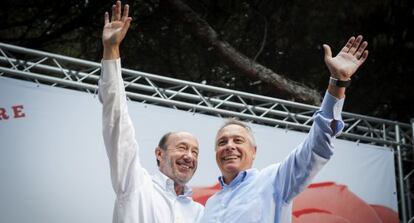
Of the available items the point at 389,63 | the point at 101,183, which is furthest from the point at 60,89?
the point at 389,63

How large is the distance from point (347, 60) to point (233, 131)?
0.61m

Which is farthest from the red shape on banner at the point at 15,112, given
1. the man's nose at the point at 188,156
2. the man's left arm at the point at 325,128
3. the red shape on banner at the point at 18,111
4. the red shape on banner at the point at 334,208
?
the man's left arm at the point at 325,128

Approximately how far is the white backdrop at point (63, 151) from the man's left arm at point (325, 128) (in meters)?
2.32

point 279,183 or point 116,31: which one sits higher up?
point 116,31

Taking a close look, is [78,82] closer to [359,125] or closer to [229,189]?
[229,189]

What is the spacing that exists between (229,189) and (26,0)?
5322 millimetres

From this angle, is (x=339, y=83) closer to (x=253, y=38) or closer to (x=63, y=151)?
(x=63, y=151)

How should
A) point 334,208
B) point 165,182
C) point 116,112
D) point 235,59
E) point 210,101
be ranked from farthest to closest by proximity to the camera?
point 235,59 < point 334,208 < point 210,101 < point 165,182 < point 116,112

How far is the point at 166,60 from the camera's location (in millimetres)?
7133

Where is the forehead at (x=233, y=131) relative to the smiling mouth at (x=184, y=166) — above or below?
above

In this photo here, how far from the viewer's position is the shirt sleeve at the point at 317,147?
2035 millimetres

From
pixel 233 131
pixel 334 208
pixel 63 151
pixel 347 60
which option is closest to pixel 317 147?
pixel 347 60

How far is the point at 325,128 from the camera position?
Result: 203 centimetres

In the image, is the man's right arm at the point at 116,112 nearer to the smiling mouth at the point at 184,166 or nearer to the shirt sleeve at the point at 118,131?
the shirt sleeve at the point at 118,131
